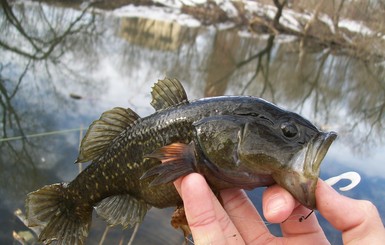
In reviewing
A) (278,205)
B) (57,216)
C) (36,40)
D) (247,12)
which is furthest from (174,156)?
(247,12)

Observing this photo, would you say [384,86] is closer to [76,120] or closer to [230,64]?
[230,64]

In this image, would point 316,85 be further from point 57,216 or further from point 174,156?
point 174,156

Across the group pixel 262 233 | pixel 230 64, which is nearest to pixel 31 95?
pixel 262 233

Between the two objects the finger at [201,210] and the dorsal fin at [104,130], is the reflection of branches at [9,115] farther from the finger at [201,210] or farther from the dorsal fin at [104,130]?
the finger at [201,210]

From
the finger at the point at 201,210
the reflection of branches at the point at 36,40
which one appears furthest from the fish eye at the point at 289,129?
the reflection of branches at the point at 36,40

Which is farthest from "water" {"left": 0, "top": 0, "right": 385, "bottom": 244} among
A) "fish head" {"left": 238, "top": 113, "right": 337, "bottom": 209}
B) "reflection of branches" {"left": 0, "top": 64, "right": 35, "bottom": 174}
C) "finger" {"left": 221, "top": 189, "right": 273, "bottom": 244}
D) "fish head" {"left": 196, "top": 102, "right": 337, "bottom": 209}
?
"fish head" {"left": 238, "top": 113, "right": 337, "bottom": 209}
